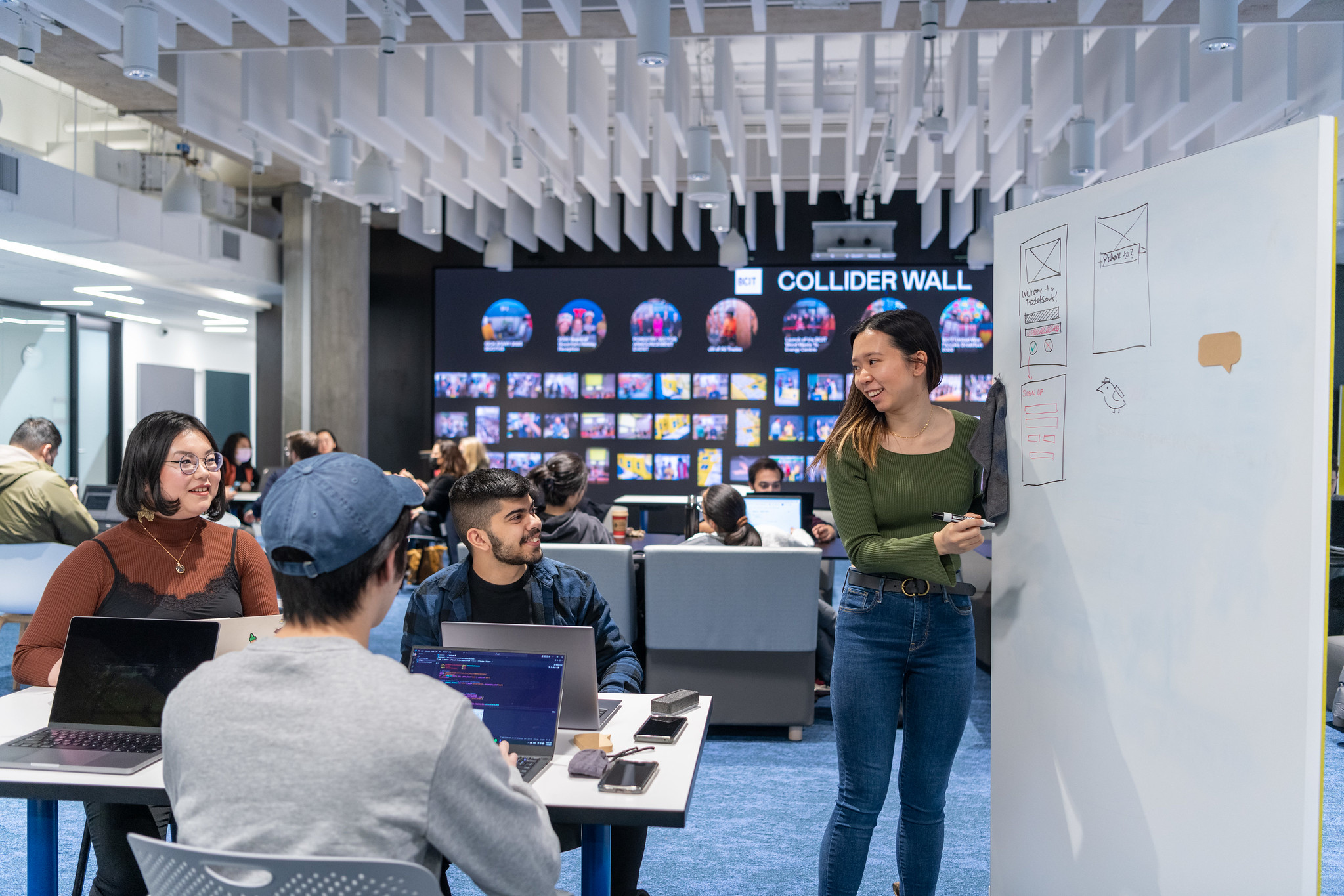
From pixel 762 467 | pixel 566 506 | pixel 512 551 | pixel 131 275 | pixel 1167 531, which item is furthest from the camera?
pixel 131 275

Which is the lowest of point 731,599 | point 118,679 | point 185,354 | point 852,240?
point 731,599

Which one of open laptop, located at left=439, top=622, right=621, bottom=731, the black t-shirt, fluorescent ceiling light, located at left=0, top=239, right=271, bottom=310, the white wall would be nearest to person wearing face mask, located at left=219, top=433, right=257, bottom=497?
fluorescent ceiling light, located at left=0, top=239, right=271, bottom=310

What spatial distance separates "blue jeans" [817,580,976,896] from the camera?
2215 mm

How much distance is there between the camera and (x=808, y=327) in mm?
10820

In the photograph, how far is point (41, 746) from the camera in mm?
1959

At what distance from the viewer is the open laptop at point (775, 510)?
5.94 meters

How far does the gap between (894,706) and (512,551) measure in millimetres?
1014

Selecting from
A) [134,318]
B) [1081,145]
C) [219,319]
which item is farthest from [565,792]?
[134,318]

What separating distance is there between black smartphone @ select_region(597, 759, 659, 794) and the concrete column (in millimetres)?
9168

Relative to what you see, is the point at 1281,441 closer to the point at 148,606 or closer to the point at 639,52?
the point at 148,606

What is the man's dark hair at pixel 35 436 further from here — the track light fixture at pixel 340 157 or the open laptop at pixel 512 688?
the open laptop at pixel 512 688

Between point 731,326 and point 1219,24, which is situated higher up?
point 1219,24

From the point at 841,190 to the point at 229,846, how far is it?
10.2 metres

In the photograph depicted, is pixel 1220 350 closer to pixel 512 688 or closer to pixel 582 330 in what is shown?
pixel 512 688
